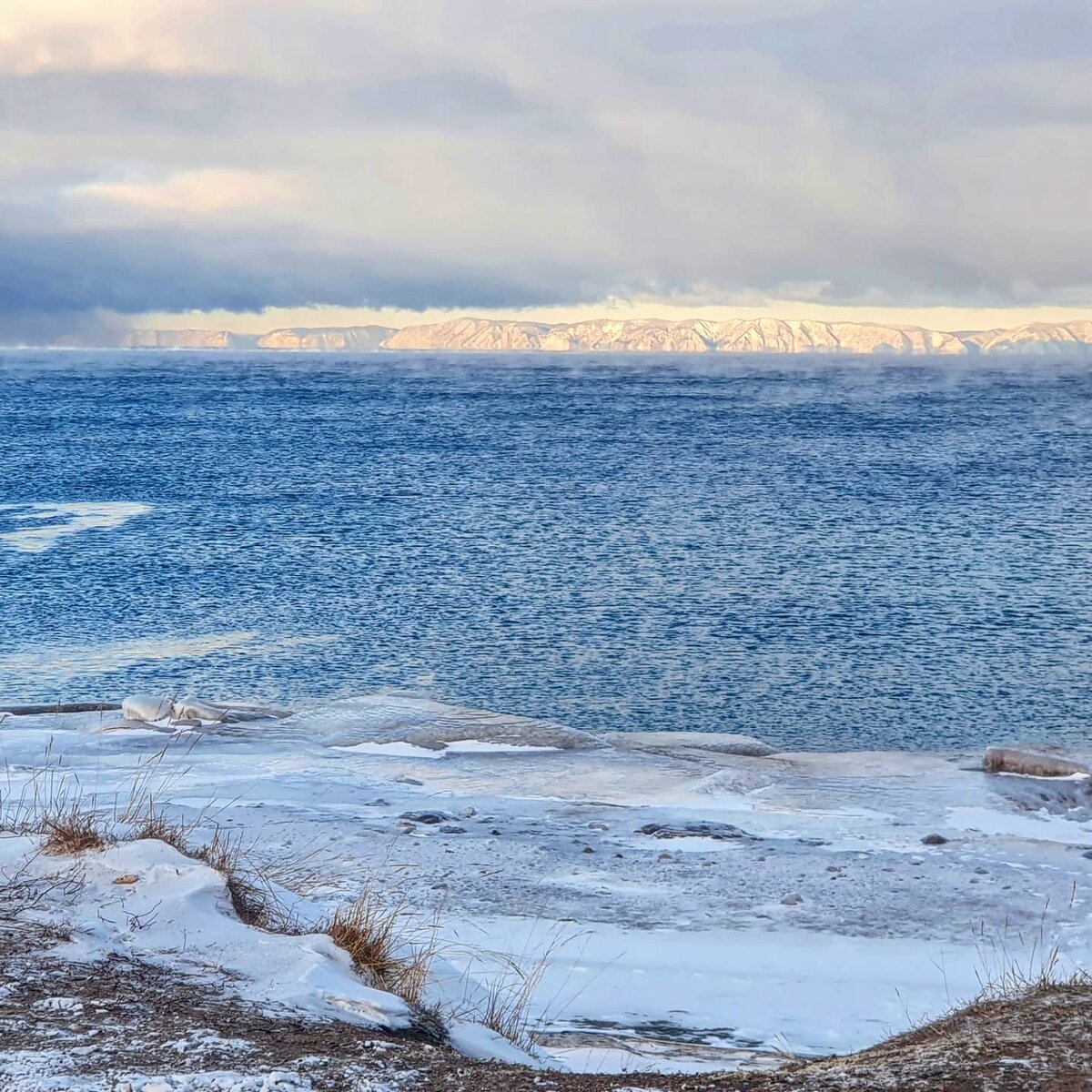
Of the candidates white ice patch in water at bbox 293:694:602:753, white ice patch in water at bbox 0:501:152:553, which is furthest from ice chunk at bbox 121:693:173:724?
white ice patch in water at bbox 0:501:152:553

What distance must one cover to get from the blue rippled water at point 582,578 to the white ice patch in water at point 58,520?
0.17 metres

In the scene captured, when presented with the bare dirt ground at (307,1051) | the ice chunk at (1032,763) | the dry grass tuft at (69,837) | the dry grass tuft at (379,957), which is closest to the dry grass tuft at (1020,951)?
the bare dirt ground at (307,1051)

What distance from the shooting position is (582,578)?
Answer: 27234mm

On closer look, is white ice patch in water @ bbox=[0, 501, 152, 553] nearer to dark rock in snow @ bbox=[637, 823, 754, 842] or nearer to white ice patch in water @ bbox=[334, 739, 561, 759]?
white ice patch in water @ bbox=[334, 739, 561, 759]

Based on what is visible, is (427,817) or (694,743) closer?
(427,817)

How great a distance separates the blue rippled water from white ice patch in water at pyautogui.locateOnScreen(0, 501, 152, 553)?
0.17 meters

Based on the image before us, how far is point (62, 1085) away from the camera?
14.1ft

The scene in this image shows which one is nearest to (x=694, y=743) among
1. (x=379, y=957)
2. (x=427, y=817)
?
(x=427, y=817)

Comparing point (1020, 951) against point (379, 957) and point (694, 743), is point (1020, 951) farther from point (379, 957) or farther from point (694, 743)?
point (694, 743)

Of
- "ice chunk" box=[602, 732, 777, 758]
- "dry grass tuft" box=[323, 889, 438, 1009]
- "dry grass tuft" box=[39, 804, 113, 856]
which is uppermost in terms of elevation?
"dry grass tuft" box=[39, 804, 113, 856]

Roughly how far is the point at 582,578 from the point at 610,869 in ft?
54.7

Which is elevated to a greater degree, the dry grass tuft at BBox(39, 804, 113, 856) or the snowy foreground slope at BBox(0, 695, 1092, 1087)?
the dry grass tuft at BBox(39, 804, 113, 856)

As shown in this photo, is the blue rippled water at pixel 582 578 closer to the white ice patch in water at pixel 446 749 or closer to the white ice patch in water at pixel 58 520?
the white ice patch in water at pixel 58 520

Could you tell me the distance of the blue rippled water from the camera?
750 inches
